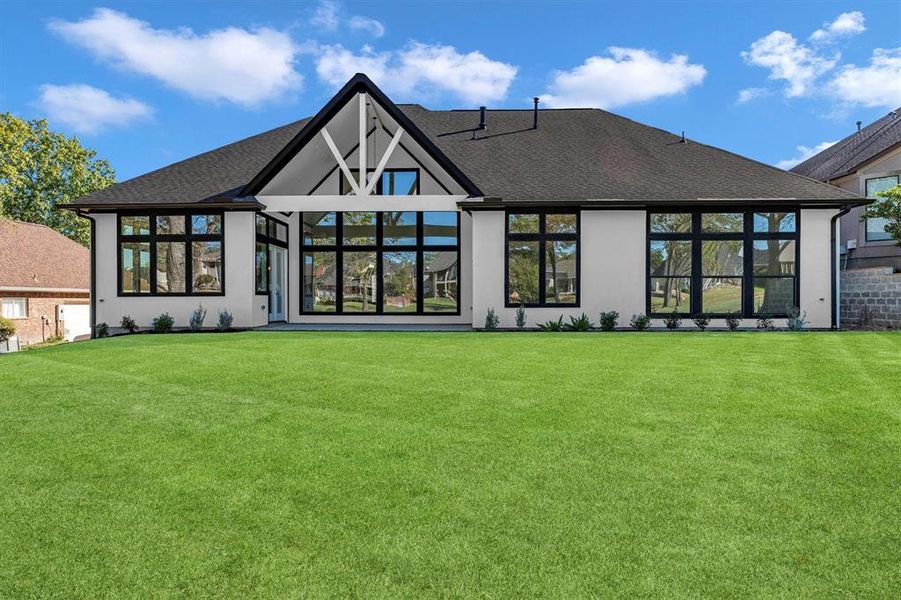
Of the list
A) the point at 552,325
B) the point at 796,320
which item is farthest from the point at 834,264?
the point at 552,325

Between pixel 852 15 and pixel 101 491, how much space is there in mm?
22762

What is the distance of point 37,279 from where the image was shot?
90.4 ft

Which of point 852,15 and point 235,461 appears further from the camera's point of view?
point 852,15

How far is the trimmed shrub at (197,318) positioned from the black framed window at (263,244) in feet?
5.12

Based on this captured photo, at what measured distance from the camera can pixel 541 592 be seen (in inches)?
96.7

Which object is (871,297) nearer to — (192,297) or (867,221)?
(867,221)

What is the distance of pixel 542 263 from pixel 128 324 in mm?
11553

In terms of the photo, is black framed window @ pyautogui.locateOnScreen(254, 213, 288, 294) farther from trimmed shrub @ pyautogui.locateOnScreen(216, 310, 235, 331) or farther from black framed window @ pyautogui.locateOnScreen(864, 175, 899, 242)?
black framed window @ pyautogui.locateOnScreen(864, 175, 899, 242)

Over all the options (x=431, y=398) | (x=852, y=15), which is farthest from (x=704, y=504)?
(x=852, y=15)

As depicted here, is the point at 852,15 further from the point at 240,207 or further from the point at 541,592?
the point at 541,592

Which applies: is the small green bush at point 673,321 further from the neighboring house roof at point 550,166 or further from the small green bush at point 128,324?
the small green bush at point 128,324

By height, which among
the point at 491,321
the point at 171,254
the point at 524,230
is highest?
the point at 524,230

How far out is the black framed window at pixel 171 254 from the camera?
596 inches

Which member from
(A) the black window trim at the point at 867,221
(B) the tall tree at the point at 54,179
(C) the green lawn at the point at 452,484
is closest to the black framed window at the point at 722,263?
(A) the black window trim at the point at 867,221
